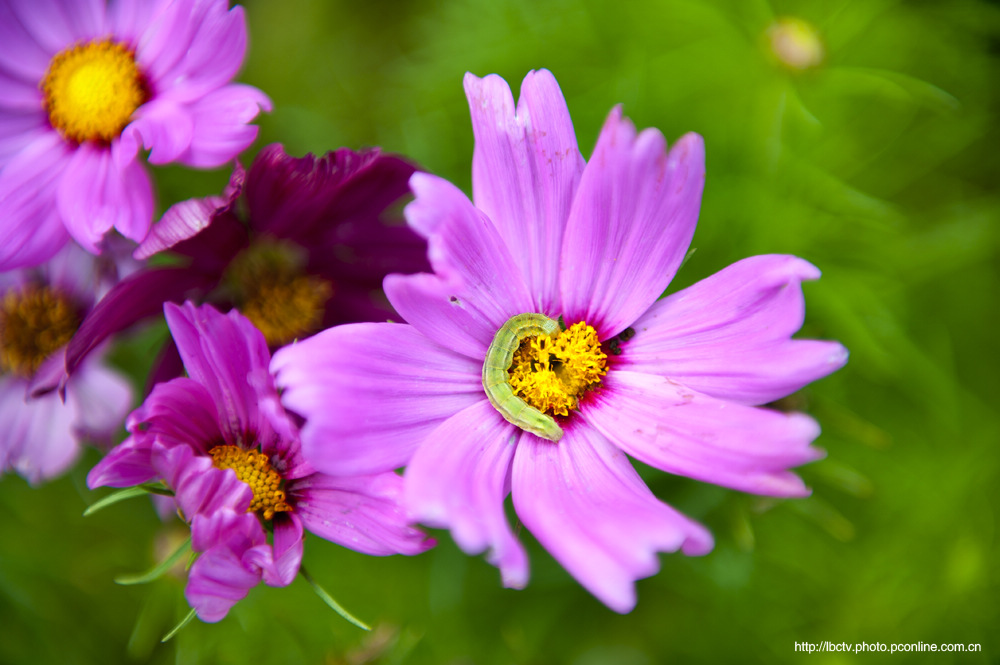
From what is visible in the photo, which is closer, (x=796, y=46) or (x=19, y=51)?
(x=19, y=51)

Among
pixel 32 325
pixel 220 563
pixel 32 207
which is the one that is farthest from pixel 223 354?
pixel 32 325

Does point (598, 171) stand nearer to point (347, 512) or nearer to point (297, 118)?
point (347, 512)

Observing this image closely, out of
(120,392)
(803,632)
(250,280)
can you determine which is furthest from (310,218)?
(803,632)

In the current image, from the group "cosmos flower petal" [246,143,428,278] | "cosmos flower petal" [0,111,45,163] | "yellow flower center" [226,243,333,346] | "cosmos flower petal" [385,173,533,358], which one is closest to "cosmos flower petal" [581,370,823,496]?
"cosmos flower petal" [385,173,533,358]

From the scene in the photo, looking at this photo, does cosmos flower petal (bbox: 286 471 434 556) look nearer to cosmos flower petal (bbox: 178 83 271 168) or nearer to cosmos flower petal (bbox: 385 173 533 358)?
cosmos flower petal (bbox: 385 173 533 358)

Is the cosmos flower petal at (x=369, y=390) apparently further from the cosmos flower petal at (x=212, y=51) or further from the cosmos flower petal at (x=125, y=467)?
the cosmos flower petal at (x=212, y=51)

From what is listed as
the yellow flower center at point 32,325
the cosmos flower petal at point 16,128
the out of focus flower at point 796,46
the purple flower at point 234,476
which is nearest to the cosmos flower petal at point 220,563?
the purple flower at point 234,476

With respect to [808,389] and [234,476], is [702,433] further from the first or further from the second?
[808,389]
